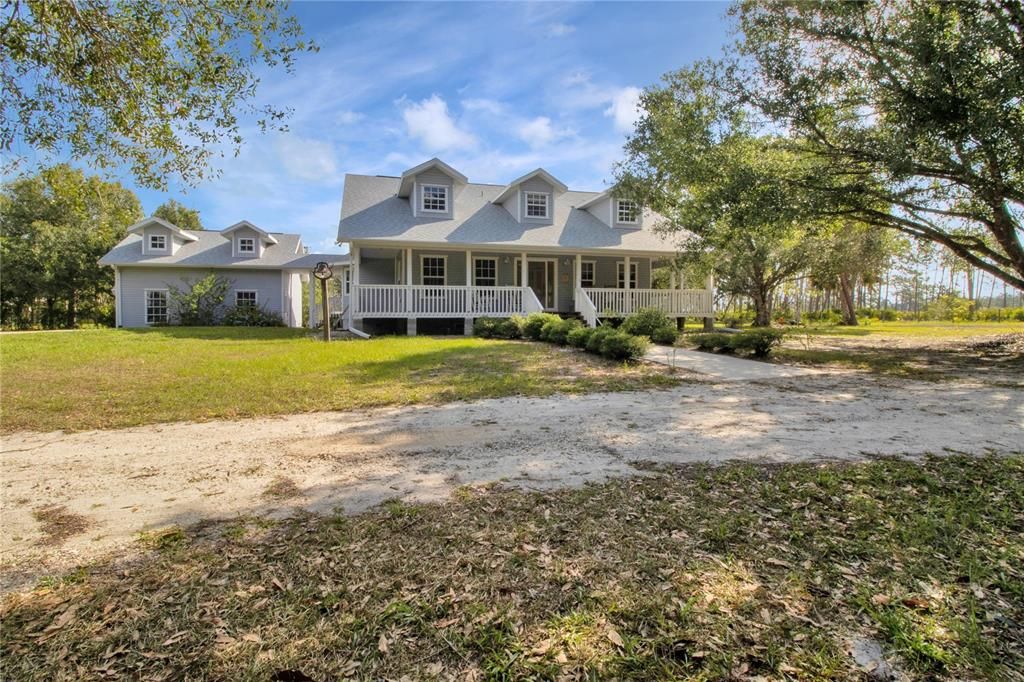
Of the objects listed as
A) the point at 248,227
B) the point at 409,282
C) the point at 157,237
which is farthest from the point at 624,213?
the point at 157,237

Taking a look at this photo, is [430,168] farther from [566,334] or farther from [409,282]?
[566,334]

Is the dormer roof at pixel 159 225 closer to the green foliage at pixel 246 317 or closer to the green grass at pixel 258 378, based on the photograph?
the green foliage at pixel 246 317

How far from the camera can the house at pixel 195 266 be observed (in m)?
21.9

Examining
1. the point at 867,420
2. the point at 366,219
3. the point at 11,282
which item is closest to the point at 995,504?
the point at 867,420

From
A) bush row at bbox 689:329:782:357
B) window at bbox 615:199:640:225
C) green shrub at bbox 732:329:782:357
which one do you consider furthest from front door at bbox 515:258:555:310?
green shrub at bbox 732:329:782:357

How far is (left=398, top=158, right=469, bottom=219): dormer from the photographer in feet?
59.1

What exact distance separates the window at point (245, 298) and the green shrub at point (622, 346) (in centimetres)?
1829

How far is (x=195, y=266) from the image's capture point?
22328 mm

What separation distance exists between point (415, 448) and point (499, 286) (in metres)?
13.9

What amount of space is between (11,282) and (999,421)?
119 feet

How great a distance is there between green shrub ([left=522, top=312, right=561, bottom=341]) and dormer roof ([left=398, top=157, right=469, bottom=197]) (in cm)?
670

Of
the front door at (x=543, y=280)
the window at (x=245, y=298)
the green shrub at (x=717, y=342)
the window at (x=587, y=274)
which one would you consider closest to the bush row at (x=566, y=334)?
the green shrub at (x=717, y=342)

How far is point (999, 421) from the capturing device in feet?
19.0

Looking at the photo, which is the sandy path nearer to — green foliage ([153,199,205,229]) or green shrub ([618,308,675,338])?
green shrub ([618,308,675,338])
